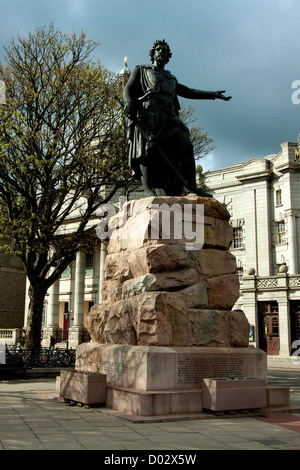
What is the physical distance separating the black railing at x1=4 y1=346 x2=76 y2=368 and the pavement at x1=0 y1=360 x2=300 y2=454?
30.0 ft

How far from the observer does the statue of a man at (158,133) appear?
10.2 metres

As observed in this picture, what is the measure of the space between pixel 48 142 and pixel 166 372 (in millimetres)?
14034

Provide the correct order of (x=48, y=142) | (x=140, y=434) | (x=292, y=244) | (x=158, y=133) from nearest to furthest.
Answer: (x=140, y=434) → (x=158, y=133) → (x=48, y=142) → (x=292, y=244)

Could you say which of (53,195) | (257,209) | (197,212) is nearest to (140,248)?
(197,212)

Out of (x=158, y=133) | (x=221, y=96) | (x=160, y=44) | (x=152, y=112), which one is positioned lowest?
(x=158, y=133)

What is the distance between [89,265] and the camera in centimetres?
5969

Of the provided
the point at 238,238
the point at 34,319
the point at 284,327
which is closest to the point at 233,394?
the point at 34,319

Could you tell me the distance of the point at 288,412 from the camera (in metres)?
8.62

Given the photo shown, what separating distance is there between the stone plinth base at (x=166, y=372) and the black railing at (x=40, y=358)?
964cm

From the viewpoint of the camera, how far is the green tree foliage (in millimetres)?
19438

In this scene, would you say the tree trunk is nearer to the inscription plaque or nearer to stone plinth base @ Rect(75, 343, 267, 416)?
stone plinth base @ Rect(75, 343, 267, 416)

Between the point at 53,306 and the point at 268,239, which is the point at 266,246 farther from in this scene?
the point at 53,306

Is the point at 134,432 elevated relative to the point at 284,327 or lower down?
lower down

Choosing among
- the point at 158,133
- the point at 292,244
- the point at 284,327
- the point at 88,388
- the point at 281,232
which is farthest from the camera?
the point at 281,232
